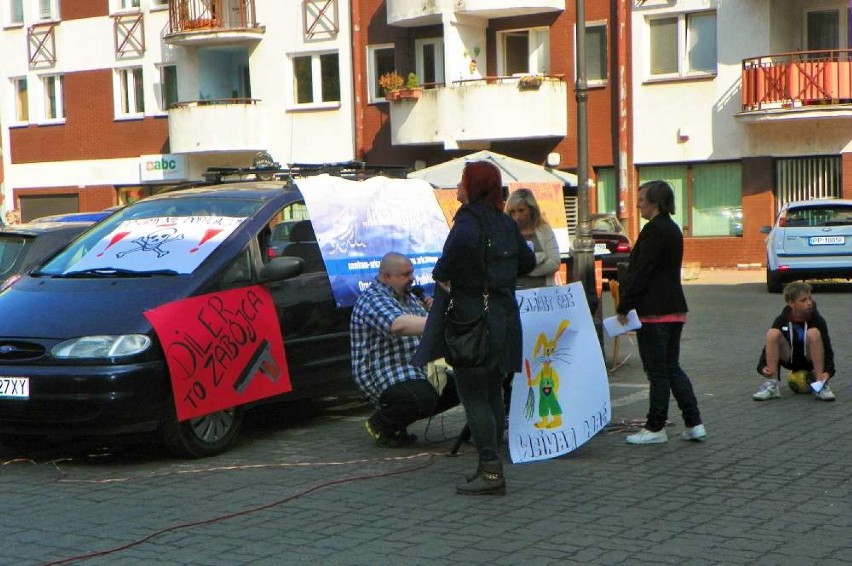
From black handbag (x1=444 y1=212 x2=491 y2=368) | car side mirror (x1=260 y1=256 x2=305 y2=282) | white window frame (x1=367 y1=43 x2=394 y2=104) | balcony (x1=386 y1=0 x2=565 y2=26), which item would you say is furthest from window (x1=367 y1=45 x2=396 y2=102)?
black handbag (x1=444 y1=212 x2=491 y2=368)

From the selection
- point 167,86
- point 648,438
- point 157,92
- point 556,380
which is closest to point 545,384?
point 556,380

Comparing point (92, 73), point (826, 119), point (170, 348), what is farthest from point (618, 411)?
point (92, 73)

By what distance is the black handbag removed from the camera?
749cm

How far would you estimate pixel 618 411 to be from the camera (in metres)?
10.7

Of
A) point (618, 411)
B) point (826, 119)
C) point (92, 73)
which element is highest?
point (92, 73)

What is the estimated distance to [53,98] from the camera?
4347 centimetres

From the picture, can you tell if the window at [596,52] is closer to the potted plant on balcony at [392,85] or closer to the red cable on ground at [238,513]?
the potted plant on balcony at [392,85]

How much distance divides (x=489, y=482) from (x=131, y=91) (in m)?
35.7

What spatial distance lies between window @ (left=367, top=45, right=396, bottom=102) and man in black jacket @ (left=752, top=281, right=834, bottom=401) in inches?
1005

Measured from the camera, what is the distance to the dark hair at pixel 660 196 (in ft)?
29.1

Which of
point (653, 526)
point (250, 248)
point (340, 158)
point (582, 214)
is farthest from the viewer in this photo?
point (340, 158)

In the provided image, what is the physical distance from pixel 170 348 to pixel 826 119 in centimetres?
2370

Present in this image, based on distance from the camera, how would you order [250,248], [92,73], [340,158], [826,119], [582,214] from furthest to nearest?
[92,73] → [340,158] → [826,119] → [582,214] → [250,248]

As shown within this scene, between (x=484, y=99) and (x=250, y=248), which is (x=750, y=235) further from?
(x=250, y=248)
